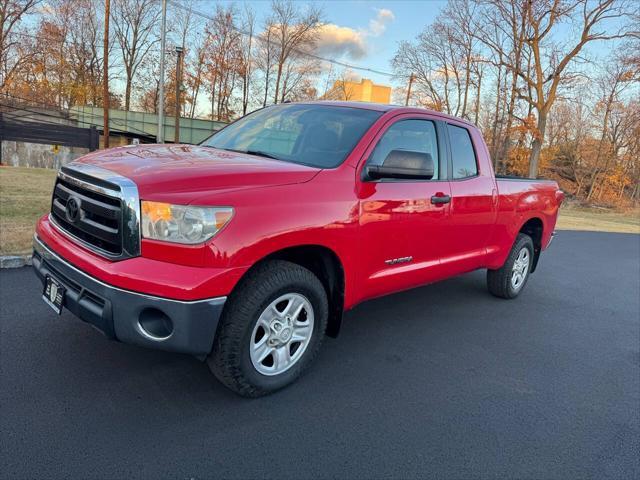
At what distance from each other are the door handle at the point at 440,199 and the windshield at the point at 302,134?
32.2 inches

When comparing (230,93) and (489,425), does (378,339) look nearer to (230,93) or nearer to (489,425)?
(489,425)

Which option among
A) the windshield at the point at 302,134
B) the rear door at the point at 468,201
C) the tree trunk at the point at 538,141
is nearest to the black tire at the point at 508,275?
the rear door at the point at 468,201

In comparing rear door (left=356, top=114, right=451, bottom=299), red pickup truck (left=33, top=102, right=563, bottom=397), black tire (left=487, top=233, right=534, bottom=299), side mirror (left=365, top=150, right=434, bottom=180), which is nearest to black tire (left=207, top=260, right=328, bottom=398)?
red pickup truck (left=33, top=102, right=563, bottom=397)

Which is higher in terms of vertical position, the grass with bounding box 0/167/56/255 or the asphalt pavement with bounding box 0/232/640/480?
the grass with bounding box 0/167/56/255

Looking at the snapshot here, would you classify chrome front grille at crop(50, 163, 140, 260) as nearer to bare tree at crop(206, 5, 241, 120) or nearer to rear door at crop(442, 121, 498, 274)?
rear door at crop(442, 121, 498, 274)

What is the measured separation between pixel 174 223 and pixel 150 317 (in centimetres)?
51

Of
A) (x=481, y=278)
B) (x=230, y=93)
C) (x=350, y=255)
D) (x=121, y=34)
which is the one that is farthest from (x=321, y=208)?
(x=121, y=34)

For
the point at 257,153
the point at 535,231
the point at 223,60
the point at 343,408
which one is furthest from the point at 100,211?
the point at 223,60

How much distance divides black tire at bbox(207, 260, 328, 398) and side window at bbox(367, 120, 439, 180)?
1.01 metres

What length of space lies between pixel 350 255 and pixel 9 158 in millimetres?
23754

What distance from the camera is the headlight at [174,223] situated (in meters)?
2.34

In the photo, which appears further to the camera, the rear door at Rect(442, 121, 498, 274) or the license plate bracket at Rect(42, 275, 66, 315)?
the rear door at Rect(442, 121, 498, 274)

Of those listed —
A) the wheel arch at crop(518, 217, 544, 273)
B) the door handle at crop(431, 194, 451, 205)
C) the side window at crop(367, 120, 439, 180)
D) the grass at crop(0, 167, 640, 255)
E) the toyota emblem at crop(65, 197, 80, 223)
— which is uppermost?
the side window at crop(367, 120, 439, 180)

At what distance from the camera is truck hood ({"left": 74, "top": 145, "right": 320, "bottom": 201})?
2387 millimetres
